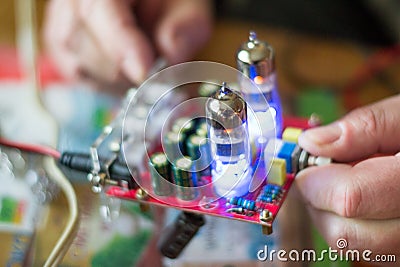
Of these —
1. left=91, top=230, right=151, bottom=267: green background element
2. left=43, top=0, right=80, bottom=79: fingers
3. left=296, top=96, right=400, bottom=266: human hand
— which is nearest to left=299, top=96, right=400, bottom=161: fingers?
left=296, top=96, right=400, bottom=266: human hand

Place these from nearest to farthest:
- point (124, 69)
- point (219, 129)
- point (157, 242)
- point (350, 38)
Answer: point (219, 129), point (157, 242), point (124, 69), point (350, 38)

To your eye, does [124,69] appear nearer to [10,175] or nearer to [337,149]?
[10,175]

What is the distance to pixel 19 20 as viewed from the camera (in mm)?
1029

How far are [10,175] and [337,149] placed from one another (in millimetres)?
384

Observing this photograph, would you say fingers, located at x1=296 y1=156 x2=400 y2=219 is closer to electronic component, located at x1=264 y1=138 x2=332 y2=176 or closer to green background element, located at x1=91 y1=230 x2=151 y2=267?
electronic component, located at x1=264 y1=138 x2=332 y2=176

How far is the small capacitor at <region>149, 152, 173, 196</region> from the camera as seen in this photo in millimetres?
553

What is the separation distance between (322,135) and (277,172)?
0.06 meters

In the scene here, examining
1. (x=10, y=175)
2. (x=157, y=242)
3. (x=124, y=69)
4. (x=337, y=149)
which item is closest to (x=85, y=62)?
(x=124, y=69)

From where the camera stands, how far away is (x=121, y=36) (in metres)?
0.80

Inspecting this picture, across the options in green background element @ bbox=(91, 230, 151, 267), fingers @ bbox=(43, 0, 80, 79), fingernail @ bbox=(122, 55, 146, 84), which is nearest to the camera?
green background element @ bbox=(91, 230, 151, 267)

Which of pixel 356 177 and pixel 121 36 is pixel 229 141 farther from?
pixel 121 36

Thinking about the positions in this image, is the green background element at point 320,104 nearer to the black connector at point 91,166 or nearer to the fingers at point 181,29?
the fingers at point 181,29

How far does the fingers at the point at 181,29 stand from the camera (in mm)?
830

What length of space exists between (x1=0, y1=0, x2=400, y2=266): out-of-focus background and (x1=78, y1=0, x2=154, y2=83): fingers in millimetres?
86
